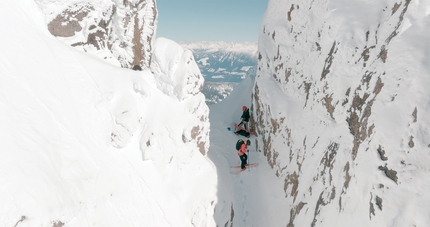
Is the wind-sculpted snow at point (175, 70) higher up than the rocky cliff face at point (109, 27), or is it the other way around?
the rocky cliff face at point (109, 27)

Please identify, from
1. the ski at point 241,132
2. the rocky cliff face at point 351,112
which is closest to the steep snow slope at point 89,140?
the rocky cliff face at point 351,112

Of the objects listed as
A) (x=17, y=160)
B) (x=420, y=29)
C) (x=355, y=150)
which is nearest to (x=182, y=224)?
(x=17, y=160)

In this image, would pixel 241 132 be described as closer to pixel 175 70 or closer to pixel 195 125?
pixel 195 125

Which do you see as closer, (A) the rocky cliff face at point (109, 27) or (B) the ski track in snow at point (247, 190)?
(A) the rocky cliff face at point (109, 27)

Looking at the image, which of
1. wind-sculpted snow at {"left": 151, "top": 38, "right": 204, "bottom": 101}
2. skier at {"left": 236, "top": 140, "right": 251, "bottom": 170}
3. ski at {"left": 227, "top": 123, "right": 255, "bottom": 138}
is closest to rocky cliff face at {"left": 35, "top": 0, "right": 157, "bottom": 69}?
wind-sculpted snow at {"left": 151, "top": 38, "right": 204, "bottom": 101}

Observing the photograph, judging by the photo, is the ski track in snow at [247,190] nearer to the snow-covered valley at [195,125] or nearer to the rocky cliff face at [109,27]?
the snow-covered valley at [195,125]

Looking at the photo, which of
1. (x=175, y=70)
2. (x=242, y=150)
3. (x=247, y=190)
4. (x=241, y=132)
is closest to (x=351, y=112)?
(x=242, y=150)
